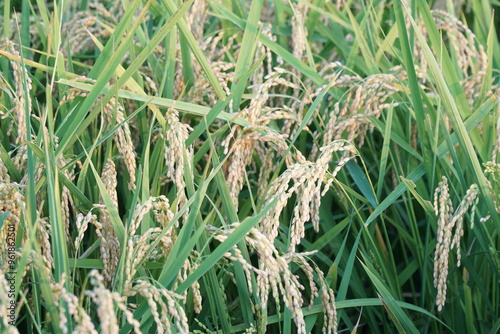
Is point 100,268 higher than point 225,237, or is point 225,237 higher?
point 225,237

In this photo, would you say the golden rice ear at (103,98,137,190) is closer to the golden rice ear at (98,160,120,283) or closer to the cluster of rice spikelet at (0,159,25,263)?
the golden rice ear at (98,160,120,283)

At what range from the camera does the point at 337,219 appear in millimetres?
2061

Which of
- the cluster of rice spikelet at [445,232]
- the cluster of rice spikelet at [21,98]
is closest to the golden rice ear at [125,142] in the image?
the cluster of rice spikelet at [21,98]

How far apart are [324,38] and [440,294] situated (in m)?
1.24

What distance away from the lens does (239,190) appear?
1658 mm

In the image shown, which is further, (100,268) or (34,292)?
(100,268)

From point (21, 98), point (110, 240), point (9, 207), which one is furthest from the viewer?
point (21, 98)

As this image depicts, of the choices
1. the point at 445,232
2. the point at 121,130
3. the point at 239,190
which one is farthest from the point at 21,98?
the point at 445,232

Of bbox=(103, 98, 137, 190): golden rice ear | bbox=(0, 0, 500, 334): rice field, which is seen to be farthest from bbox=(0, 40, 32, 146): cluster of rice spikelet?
bbox=(103, 98, 137, 190): golden rice ear

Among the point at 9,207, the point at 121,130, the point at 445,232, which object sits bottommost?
the point at 445,232

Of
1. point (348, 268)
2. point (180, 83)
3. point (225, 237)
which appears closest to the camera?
point (225, 237)

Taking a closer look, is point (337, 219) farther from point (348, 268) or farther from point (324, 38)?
point (324, 38)

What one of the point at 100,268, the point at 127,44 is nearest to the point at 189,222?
the point at 100,268

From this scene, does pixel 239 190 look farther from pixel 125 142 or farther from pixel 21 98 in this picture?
pixel 21 98
